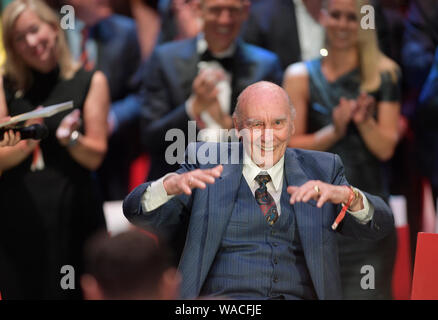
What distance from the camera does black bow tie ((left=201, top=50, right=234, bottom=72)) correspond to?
3619 millimetres

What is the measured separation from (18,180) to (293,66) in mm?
1602

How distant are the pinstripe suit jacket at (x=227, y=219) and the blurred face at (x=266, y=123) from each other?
0.10 metres

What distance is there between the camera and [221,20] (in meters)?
3.59

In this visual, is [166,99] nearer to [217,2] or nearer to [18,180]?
[217,2]

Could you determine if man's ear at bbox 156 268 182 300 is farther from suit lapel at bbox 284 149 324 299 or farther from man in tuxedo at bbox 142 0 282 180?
man in tuxedo at bbox 142 0 282 180

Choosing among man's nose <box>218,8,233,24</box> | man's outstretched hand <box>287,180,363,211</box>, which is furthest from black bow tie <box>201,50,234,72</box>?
man's outstretched hand <box>287,180,363,211</box>

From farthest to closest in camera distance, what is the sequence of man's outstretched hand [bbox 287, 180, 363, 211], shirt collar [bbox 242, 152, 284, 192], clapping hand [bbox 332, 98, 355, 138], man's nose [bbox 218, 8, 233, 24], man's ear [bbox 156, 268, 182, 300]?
man's nose [bbox 218, 8, 233, 24] < clapping hand [bbox 332, 98, 355, 138] < shirt collar [bbox 242, 152, 284, 192] < man's outstretched hand [bbox 287, 180, 363, 211] < man's ear [bbox 156, 268, 182, 300]

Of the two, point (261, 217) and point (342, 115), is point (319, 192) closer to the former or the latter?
point (261, 217)

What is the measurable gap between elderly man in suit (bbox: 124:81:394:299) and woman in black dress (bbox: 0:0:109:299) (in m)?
1.02

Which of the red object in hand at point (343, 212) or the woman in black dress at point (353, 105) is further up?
the woman in black dress at point (353, 105)

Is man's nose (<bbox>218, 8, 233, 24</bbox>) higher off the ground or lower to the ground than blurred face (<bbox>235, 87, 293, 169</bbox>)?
higher

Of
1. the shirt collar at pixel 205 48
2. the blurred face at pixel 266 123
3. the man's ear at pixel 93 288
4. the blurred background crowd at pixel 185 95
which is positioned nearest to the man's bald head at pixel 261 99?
the blurred face at pixel 266 123

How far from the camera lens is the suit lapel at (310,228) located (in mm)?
2418

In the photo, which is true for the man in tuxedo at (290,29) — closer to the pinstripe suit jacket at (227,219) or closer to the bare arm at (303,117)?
the bare arm at (303,117)
